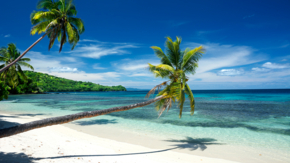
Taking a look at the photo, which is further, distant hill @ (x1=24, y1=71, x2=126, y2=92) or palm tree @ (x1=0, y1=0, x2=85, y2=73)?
distant hill @ (x1=24, y1=71, x2=126, y2=92)

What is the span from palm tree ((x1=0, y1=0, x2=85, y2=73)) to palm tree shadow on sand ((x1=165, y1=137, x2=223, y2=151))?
9280mm

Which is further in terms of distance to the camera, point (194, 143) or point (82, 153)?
point (194, 143)

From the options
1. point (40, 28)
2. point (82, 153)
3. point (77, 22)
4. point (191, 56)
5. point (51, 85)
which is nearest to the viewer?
point (82, 153)

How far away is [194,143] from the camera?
890 cm

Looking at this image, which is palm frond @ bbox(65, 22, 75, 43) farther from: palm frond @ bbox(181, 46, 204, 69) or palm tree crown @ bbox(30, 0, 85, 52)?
palm frond @ bbox(181, 46, 204, 69)

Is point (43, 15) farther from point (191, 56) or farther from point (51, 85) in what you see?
point (51, 85)

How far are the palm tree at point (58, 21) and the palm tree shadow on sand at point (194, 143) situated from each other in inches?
365

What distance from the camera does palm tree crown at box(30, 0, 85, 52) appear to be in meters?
9.76

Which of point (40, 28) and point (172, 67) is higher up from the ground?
point (40, 28)

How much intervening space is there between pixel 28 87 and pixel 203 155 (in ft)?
261

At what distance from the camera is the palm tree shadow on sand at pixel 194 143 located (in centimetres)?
817

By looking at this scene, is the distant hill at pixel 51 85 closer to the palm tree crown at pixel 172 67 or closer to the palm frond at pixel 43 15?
the palm frond at pixel 43 15

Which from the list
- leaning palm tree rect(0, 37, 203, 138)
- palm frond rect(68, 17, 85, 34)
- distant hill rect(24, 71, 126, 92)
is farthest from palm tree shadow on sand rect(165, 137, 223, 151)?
distant hill rect(24, 71, 126, 92)

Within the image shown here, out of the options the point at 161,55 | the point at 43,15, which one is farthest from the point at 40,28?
the point at 161,55
